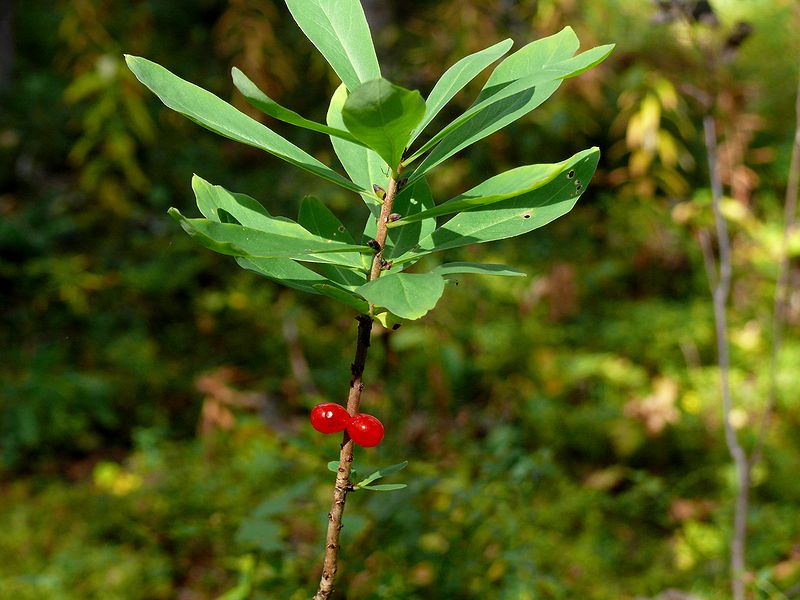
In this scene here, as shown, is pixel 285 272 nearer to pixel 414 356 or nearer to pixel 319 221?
pixel 319 221

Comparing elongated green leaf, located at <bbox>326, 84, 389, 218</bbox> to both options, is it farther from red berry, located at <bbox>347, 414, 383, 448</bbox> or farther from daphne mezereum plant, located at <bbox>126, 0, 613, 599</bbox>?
red berry, located at <bbox>347, 414, 383, 448</bbox>

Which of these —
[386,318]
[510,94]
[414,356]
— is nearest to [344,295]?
[386,318]

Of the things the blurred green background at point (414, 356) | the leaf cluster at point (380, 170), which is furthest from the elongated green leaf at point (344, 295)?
the blurred green background at point (414, 356)

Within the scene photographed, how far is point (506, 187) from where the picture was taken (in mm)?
475

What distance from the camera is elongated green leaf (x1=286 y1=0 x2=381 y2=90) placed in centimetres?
50

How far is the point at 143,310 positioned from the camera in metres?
3.29

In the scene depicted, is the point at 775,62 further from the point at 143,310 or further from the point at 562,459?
the point at 143,310

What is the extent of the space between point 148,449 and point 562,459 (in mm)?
1336

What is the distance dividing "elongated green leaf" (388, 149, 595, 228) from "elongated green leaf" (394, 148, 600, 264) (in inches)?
0.5

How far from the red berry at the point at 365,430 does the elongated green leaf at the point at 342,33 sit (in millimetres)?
209

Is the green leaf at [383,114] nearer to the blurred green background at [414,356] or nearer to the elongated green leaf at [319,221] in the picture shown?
the elongated green leaf at [319,221]

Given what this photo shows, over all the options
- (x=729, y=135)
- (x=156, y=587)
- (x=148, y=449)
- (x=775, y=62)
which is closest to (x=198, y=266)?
(x=148, y=449)

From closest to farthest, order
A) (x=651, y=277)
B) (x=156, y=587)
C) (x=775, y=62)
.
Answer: (x=156, y=587)
(x=651, y=277)
(x=775, y=62)

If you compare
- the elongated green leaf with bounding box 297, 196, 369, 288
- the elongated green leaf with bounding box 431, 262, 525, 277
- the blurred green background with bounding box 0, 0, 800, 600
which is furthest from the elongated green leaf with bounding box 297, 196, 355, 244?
the blurred green background with bounding box 0, 0, 800, 600
